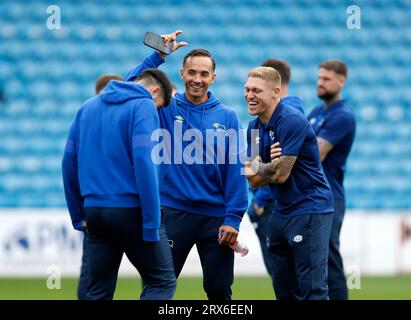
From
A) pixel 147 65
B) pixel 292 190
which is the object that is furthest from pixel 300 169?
pixel 147 65

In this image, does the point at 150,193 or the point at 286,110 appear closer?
the point at 150,193

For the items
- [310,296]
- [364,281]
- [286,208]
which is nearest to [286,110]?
[286,208]

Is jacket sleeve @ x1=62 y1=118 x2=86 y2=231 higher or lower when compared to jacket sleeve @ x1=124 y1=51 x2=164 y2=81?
lower

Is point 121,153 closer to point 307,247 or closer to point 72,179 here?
point 72,179

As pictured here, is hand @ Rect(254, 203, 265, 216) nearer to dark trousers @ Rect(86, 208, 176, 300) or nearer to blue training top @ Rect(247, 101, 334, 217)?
blue training top @ Rect(247, 101, 334, 217)

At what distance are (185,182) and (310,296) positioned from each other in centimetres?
131

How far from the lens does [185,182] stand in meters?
7.09

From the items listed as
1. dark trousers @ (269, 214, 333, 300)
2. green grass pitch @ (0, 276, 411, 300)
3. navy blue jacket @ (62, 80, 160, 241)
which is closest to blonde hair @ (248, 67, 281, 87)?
dark trousers @ (269, 214, 333, 300)

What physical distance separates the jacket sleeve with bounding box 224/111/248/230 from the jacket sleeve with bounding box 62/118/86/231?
1182mm

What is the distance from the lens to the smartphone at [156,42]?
6.88 m

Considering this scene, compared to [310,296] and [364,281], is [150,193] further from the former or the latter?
[364,281]

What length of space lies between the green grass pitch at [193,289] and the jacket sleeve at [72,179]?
149 inches

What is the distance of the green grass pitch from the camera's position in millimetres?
10422

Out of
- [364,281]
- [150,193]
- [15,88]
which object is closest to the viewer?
[150,193]
